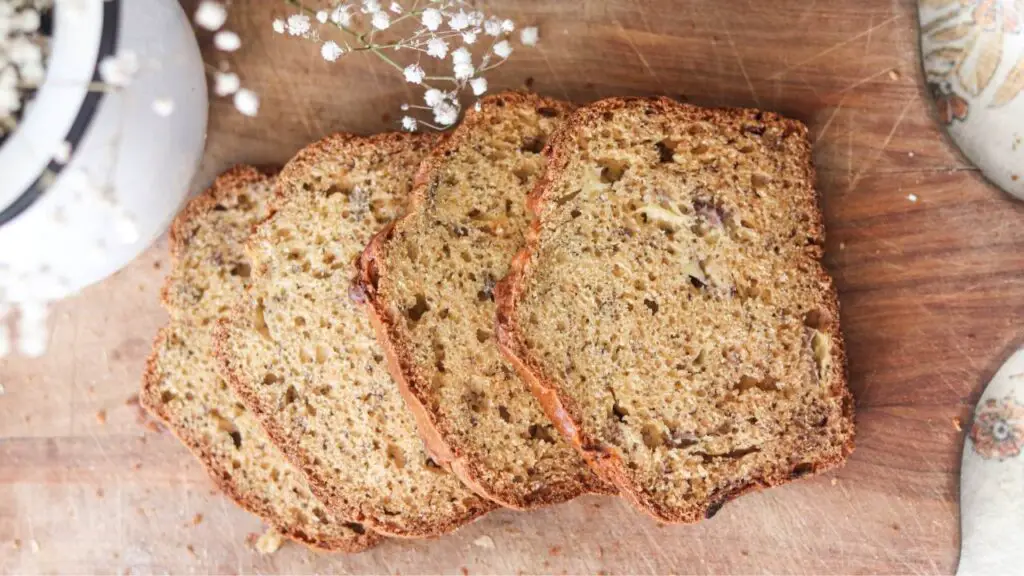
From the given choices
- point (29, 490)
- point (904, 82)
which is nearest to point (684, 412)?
point (904, 82)

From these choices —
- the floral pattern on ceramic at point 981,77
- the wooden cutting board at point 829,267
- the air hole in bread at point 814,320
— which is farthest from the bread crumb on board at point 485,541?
the floral pattern on ceramic at point 981,77

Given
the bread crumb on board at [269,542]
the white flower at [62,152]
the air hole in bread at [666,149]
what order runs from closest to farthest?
the white flower at [62,152] → the air hole in bread at [666,149] → the bread crumb on board at [269,542]

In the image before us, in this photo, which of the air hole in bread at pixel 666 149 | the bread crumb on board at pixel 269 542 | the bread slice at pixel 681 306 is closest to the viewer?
the bread slice at pixel 681 306

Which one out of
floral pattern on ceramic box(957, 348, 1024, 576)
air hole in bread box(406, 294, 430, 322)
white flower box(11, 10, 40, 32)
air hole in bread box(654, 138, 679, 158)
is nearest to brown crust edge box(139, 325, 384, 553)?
air hole in bread box(406, 294, 430, 322)

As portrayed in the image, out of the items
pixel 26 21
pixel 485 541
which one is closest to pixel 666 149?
pixel 485 541

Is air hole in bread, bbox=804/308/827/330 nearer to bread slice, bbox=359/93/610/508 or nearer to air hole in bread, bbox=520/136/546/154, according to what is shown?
bread slice, bbox=359/93/610/508

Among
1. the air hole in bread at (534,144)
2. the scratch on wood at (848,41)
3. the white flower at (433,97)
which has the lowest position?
the air hole in bread at (534,144)

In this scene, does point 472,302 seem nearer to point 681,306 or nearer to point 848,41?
point 681,306

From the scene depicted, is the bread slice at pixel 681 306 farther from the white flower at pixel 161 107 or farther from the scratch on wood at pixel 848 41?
the white flower at pixel 161 107
